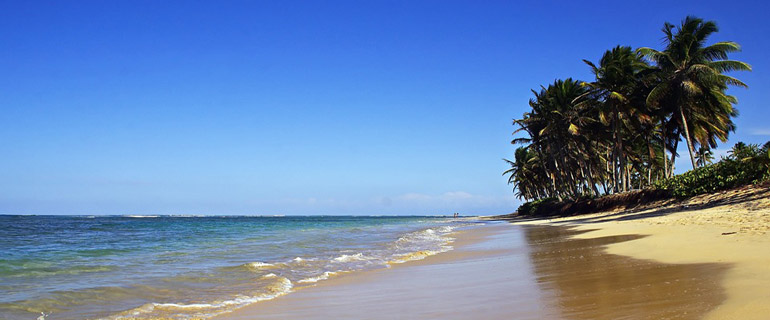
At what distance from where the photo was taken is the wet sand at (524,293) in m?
4.13

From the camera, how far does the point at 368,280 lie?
26.1ft

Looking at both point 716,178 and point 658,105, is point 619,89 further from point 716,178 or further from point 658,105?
point 716,178

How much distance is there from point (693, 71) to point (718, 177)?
20.5 feet

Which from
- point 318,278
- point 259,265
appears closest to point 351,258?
point 259,265

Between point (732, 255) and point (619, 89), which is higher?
point (619, 89)

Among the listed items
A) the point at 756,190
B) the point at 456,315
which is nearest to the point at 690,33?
the point at 756,190

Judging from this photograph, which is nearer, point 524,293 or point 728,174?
point 524,293

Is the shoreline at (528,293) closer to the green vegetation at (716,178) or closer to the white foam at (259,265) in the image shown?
the white foam at (259,265)

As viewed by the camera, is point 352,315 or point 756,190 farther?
point 756,190

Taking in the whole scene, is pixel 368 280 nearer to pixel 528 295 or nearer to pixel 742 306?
pixel 528 295

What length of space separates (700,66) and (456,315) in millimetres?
25946

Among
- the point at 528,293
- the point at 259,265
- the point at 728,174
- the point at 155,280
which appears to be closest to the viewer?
the point at 528,293

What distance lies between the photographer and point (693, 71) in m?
25.3

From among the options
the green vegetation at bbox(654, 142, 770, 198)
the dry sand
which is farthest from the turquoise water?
the green vegetation at bbox(654, 142, 770, 198)
